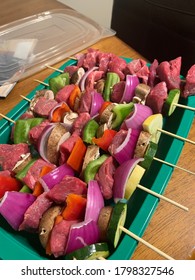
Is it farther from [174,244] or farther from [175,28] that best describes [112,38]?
[174,244]

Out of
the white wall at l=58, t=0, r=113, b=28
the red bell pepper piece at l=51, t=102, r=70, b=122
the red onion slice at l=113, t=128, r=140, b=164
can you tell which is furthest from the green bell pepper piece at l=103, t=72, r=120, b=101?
the white wall at l=58, t=0, r=113, b=28

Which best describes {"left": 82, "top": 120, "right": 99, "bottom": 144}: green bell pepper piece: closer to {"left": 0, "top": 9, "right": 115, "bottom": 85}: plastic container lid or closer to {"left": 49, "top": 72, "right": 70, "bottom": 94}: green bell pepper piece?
{"left": 49, "top": 72, "right": 70, "bottom": 94}: green bell pepper piece

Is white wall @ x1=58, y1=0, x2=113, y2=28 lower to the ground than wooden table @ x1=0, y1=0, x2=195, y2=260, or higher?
higher

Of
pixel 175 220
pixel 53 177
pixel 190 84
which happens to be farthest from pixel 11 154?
pixel 190 84

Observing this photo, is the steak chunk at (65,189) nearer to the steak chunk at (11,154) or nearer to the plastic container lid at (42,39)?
the steak chunk at (11,154)

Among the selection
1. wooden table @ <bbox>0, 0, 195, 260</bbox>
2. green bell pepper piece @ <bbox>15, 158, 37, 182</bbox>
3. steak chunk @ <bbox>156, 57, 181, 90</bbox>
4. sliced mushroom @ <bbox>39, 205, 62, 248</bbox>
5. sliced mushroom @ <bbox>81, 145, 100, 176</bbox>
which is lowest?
wooden table @ <bbox>0, 0, 195, 260</bbox>

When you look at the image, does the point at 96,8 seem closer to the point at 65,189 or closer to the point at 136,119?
the point at 136,119
